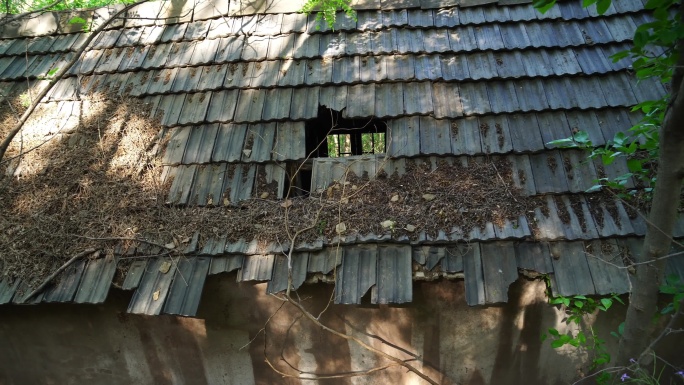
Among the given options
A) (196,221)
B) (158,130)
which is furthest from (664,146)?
(158,130)

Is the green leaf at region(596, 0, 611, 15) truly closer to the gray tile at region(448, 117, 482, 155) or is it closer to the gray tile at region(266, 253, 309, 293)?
the gray tile at region(448, 117, 482, 155)

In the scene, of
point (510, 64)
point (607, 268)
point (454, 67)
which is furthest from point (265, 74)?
point (607, 268)

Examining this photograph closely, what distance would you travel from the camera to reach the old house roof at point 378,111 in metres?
3.01

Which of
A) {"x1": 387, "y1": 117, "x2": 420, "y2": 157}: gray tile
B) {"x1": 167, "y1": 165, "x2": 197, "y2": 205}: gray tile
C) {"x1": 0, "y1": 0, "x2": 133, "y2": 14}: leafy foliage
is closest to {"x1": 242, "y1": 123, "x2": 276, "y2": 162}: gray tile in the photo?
{"x1": 167, "y1": 165, "x2": 197, "y2": 205}: gray tile

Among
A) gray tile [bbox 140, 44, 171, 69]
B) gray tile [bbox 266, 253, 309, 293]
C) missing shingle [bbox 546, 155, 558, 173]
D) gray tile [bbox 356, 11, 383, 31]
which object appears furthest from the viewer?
gray tile [bbox 140, 44, 171, 69]

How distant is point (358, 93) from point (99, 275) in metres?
2.59

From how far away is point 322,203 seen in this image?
10.9ft

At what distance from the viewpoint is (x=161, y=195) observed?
138 inches

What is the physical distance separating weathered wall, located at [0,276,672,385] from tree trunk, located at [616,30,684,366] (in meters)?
0.65

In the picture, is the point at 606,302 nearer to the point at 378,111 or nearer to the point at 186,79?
the point at 378,111

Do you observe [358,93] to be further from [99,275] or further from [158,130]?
[99,275]

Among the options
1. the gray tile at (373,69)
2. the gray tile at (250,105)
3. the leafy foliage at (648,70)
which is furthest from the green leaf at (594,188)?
the gray tile at (250,105)

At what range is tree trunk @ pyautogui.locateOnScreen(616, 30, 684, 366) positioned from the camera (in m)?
2.28

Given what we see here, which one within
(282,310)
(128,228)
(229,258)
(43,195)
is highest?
(43,195)
